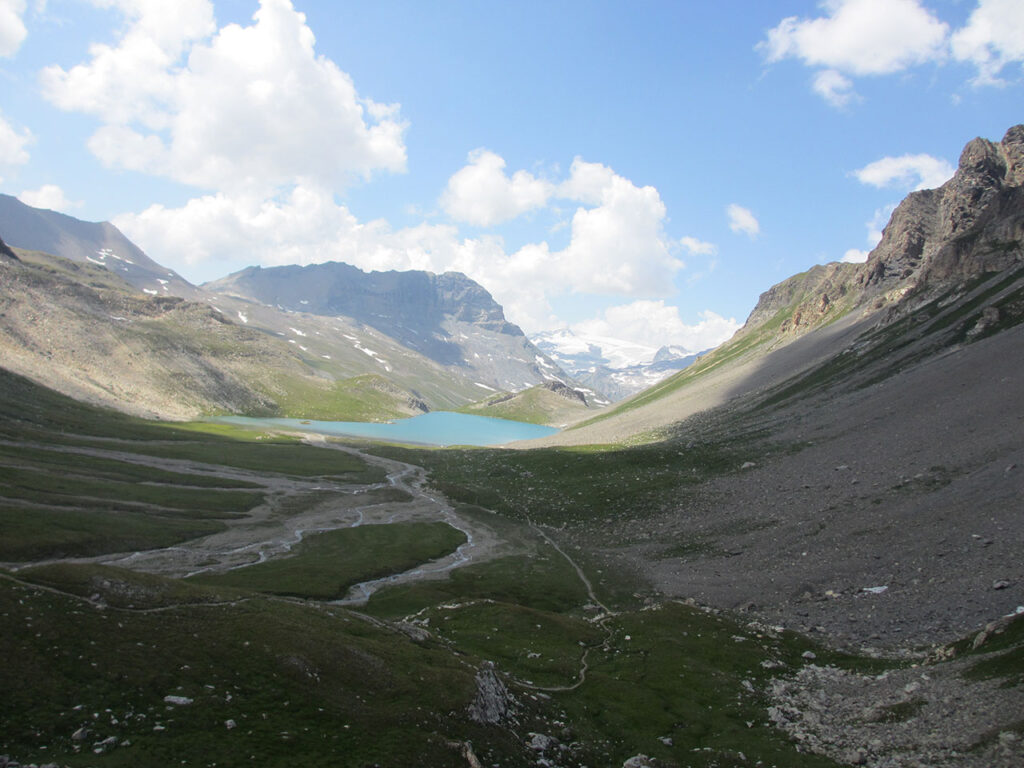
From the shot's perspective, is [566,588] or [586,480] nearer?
[566,588]

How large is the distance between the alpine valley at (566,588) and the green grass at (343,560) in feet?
1.68

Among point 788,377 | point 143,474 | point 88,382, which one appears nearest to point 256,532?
point 143,474

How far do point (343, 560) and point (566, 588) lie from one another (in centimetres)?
2846

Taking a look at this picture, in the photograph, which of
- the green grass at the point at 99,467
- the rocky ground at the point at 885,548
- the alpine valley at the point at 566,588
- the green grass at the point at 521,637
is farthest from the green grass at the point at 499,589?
the green grass at the point at 99,467

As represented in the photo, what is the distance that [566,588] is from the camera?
217ft

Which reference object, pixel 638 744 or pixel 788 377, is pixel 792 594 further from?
pixel 788 377

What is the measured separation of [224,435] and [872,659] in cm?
18400

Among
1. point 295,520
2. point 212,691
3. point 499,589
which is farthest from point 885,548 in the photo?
point 295,520

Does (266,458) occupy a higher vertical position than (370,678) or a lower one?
higher

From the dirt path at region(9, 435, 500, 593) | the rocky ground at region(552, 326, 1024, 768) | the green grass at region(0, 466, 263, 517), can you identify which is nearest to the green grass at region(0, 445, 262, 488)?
the green grass at region(0, 466, 263, 517)

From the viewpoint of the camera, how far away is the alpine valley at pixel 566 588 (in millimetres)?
22953

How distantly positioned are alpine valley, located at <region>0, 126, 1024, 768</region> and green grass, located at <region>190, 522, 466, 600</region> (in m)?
0.51

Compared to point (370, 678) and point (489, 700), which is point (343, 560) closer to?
point (370, 678)

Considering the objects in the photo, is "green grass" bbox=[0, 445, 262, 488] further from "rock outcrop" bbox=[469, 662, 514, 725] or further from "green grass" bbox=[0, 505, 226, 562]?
"rock outcrop" bbox=[469, 662, 514, 725]
